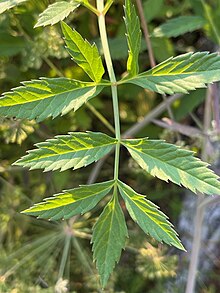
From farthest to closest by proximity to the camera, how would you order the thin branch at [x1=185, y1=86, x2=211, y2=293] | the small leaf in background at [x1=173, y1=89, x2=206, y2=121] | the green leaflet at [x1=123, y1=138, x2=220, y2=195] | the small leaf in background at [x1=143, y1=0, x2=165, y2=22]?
the small leaf in background at [x1=173, y1=89, x2=206, y2=121] → the small leaf in background at [x1=143, y1=0, x2=165, y2=22] → the thin branch at [x1=185, y1=86, x2=211, y2=293] → the green leaflet at [x1=123, y1=138, x2=220, y2=195]

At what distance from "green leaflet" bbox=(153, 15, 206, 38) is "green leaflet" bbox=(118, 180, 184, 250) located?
22.1 inches

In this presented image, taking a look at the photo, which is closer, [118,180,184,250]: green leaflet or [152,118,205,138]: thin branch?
[118,180,184,250]: green leaflet

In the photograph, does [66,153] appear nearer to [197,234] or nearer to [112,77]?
[112,77]

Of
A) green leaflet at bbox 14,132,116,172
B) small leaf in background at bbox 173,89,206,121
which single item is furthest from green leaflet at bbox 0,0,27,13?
small leaf in background at bbox 173,89,206,121

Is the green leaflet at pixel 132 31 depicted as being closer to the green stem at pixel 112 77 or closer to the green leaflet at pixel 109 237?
the green stem at pixel 112 77

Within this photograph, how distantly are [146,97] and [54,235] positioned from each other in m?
0.60

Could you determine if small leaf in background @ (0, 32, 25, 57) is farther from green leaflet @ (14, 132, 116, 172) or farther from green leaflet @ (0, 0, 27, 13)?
green leaflet @ (14, 132, 116, 172)

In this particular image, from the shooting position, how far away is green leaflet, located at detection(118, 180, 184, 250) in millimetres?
1017

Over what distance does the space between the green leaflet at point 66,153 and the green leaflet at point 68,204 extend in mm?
62

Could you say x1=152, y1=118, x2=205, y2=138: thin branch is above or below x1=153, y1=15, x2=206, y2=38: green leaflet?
below

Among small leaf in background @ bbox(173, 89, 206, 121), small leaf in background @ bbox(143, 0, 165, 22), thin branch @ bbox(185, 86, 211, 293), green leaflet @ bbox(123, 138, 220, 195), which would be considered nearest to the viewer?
green leaflet @ bbox(123, 138, 220, 195)

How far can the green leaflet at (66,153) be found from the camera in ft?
3.25

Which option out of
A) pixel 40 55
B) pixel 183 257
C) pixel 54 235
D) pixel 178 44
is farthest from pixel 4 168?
pixel 178 44

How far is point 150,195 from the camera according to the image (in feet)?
6.30
